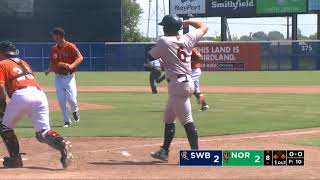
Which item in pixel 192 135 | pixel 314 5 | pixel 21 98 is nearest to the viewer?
pixel 21 98

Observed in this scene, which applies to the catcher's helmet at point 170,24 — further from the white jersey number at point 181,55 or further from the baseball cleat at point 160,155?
the baseball cleat at point 160,155

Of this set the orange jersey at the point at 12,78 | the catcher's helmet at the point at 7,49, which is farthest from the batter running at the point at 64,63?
the orange jersey at the point at 12,78

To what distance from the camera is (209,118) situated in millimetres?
14938

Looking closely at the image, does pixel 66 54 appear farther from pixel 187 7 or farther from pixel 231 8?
pixel 187 7

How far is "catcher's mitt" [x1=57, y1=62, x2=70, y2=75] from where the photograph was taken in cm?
1250

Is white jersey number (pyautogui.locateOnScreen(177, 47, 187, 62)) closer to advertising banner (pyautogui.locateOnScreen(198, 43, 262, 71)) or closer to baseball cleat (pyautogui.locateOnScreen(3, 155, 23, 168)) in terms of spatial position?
baseball cleat (pyautogui.locateOnScreen(3, 155, 23, 168))

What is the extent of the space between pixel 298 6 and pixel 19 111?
5062 centimetres

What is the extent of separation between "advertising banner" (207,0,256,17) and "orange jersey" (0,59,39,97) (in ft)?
163

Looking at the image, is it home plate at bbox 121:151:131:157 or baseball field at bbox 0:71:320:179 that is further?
home plate at bbox 121:151:131:157

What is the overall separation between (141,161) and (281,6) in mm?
49408

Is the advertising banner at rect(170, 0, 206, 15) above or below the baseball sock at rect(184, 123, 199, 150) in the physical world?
above

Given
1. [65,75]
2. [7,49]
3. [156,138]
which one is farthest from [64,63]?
[7,49]
